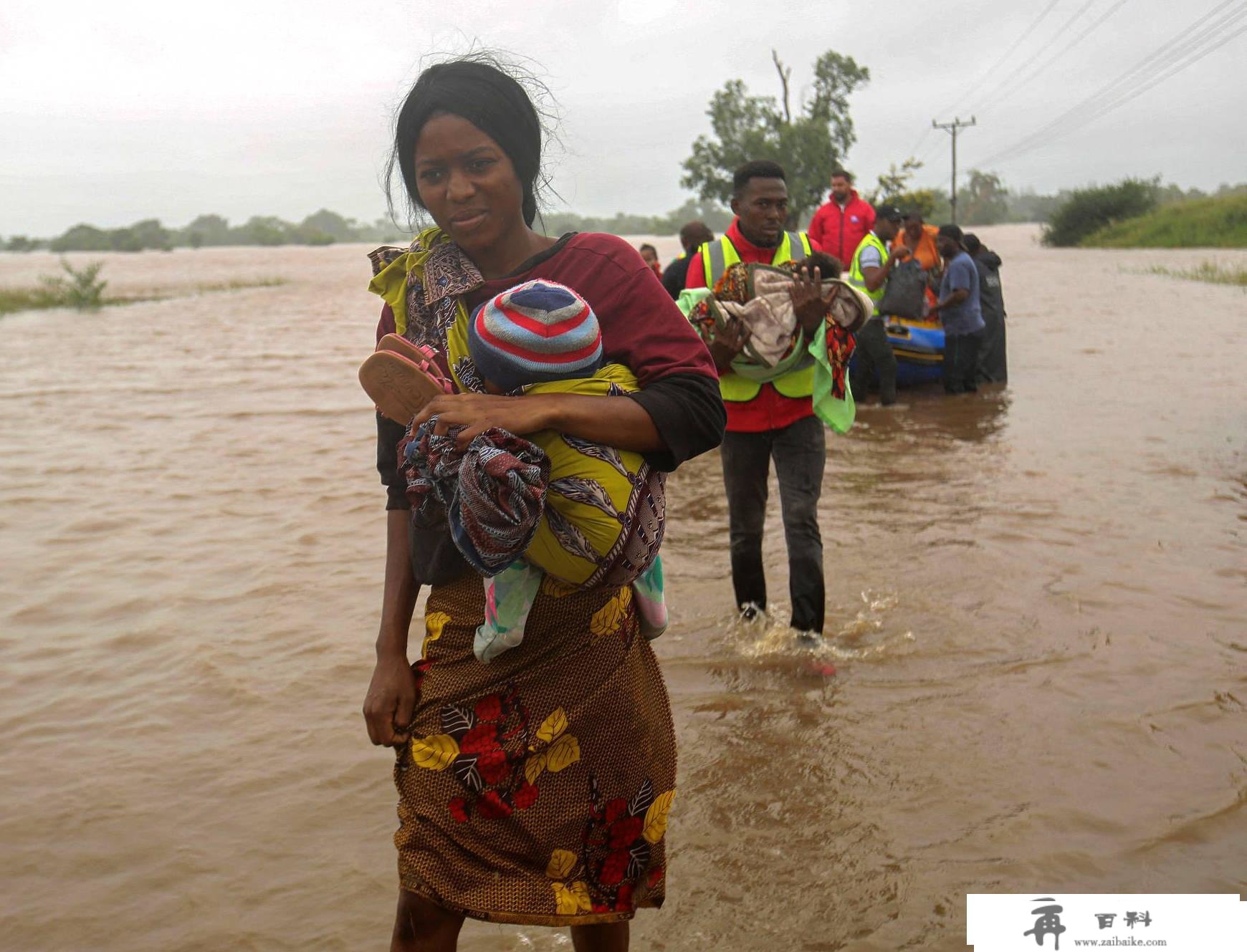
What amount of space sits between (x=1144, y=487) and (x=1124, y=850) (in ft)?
15.3

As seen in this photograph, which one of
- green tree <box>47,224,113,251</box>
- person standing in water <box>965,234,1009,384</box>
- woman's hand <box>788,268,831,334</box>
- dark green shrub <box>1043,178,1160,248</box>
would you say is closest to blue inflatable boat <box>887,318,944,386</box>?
person standing in water <box>965,234,1009,384</box>

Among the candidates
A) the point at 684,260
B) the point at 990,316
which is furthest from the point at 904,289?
the point at 684,260

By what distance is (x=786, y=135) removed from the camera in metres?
42.0

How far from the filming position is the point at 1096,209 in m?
51.4

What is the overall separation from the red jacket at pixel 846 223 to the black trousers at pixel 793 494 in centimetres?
618

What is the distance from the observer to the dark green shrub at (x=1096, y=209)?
50594mm

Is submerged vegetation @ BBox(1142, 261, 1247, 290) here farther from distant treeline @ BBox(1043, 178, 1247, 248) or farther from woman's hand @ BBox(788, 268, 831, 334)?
woman's hand @ BBox(788, 268, 831, 334)

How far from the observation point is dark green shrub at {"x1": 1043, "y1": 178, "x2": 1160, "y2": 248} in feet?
166

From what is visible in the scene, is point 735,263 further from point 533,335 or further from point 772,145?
point 772,145

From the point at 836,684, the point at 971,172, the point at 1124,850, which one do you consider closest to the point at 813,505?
the point at 836,684

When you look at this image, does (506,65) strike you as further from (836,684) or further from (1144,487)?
(1144,487)

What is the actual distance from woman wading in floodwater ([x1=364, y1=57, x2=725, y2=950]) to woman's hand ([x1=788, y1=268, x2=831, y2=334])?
1.99 metres

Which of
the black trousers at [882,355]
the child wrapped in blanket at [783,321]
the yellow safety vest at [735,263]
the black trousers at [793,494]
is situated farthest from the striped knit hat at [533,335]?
the black trousers at [882,355]

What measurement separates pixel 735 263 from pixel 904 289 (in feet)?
23.3
